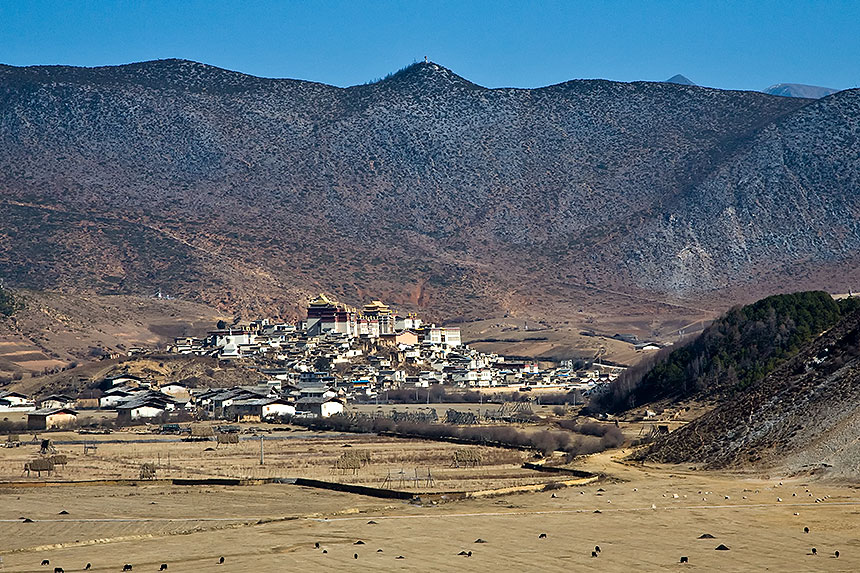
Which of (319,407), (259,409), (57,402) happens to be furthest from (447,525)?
(57,402)

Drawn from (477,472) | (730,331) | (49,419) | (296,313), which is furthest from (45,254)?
(477,472)

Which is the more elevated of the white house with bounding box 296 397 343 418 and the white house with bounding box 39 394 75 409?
the white house with bounding box 39 394 75 409

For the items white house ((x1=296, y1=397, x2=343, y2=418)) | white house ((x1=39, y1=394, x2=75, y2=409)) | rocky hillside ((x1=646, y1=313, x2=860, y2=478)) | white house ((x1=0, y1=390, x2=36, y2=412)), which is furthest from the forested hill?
white house ((x1=0, y1=390, x2=36, y2=412))

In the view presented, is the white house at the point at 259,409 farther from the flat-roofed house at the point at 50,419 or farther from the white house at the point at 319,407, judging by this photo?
the flat-roofed house at the point at 50,419

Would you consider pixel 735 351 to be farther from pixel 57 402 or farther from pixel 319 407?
pixel 57 402

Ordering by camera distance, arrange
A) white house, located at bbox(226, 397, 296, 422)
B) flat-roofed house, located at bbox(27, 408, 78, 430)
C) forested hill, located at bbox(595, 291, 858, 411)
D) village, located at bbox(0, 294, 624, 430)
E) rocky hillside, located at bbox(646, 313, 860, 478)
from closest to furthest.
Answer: rocky hillside, located at bbox(646, 313, 860, 478) < forested hill, located at bbox(595, 291, 858, 411) < flat-roofed house, located at bbox(27, 408, 78, 430) < white house, located at bbox(226, 397, 296, 422) < village, located at bbox(0, 294, 624, 430)

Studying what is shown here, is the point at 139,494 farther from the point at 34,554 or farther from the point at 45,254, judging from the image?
the point at 45,254

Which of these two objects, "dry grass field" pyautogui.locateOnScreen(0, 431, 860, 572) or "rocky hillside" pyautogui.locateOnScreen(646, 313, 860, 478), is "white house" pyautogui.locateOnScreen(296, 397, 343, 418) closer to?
"dry grass field" pyautogui.locateOnScreen(0, 431, 860, 572)
